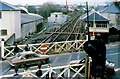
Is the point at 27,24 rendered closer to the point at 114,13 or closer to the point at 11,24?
the point at 11,24

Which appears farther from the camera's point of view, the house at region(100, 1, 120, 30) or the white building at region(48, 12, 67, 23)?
the white building at region(48, 12, 67, 23)

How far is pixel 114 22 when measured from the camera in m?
13.9

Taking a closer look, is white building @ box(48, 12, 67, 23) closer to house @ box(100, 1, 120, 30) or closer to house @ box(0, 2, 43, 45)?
house @ box(100, 1, 120, 30)

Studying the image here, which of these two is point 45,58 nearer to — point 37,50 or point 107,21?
point 37,50

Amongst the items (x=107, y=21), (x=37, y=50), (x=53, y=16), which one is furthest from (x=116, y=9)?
(x=37, y=50)

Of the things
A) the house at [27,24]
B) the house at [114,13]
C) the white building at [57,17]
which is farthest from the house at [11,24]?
the white building at [57,17]

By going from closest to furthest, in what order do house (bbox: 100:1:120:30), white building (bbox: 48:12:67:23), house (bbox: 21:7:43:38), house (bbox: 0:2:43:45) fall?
1. house (bbox: 0:2:43:45)
2. house (bbox: 21:7:43:38)
3. house (bbox: 100:1:120:30)
4. white building (bbox: 48:12:67:23)

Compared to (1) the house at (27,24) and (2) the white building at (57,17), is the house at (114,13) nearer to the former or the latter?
(2) the white building at (57,17)

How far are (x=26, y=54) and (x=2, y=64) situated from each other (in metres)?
0.83

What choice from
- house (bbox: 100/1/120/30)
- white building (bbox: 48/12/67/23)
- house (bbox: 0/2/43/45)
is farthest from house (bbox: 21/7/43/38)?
white building (bbox: 48/12/67/23)

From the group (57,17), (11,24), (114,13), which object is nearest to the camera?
(11,24)

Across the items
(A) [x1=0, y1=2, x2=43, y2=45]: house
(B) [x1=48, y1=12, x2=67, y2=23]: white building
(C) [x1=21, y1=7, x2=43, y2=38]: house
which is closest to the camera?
(A) [x1=0, y1=2, x2=43, y2=45]: house

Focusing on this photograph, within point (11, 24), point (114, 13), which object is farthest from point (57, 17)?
point (11, 24)

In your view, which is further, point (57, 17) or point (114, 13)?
point (57, 17)
